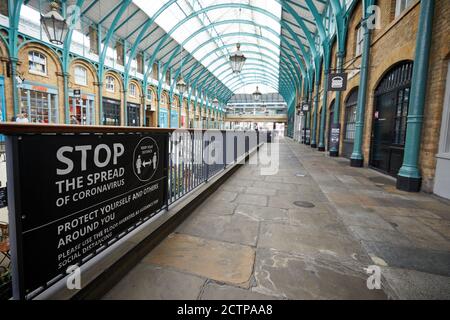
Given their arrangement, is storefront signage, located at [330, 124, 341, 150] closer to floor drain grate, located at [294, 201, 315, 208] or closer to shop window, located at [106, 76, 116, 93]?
floor drain grate, located at [294, 201, 315, 208]

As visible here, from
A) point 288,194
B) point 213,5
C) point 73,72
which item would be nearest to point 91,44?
point 73,72

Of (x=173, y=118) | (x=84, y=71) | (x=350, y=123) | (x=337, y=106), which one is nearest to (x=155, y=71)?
(x=173, y=118)

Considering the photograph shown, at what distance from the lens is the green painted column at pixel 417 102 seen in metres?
4.91

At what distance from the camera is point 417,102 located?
16.7 ft

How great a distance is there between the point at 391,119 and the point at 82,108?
792 inches

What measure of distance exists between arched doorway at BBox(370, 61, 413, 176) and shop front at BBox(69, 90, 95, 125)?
1824 cm

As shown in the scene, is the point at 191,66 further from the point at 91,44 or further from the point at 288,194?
the point at 288,194

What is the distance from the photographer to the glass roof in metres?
21.2

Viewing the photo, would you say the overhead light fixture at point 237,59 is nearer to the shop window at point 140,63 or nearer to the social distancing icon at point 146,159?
the social distancing icon at point 146,159

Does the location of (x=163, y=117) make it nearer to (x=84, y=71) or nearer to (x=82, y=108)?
(x=84, y=71)

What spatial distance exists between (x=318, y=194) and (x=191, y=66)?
33964 mm

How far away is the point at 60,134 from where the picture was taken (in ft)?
5.44

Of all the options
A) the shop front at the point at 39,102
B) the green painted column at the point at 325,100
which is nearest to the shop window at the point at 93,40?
the shop front at the point at 39,102

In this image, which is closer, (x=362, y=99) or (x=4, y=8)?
(x=362, y=99)
